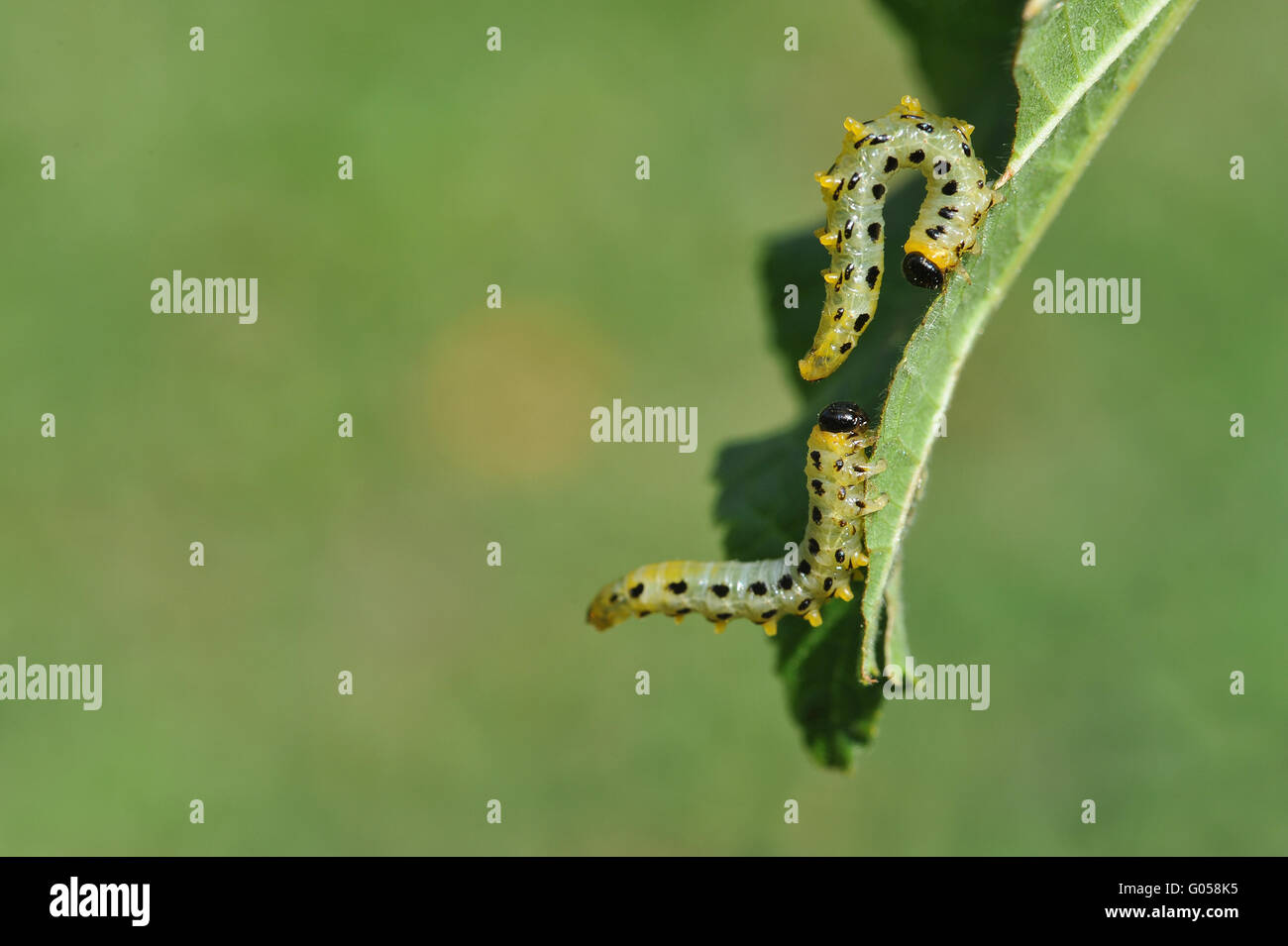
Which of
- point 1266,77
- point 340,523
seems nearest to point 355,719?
point 340,523

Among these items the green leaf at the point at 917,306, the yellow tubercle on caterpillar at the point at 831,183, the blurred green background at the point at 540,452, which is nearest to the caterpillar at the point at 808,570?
the green leaf at the point at 917,306

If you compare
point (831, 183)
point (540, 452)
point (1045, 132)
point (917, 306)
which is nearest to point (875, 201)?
point (831, 183)

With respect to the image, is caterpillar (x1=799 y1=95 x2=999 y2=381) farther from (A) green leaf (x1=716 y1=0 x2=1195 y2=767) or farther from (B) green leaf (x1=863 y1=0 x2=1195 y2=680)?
(B) green leaf (x1=863 y1=0 x2=1195 y2=680)

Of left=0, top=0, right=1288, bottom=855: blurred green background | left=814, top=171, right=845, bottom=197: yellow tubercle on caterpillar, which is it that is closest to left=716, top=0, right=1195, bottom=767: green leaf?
left=814, top=171, right=845, bottom=197: yellow tubercle on caterpillar

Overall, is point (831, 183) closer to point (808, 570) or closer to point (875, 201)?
point (875, 201)

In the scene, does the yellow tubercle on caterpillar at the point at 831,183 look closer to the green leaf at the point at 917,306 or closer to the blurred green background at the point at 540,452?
the green leaf at the point at 917,306

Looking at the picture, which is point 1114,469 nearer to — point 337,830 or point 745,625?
point 745,625
